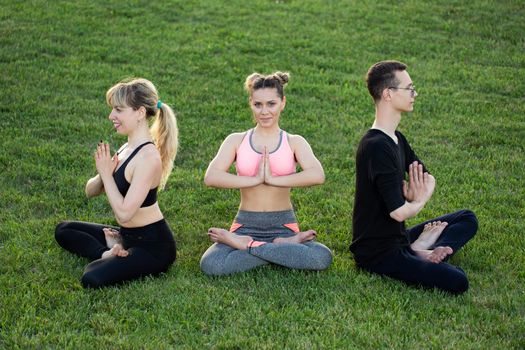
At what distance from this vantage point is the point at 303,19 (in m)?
15.8

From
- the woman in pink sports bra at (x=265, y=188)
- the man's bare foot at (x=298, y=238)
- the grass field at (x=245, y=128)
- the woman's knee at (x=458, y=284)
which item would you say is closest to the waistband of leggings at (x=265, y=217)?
the woman in pink sports bra at (x=265, y=188)

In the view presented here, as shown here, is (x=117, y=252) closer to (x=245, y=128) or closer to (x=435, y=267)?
(x=435, y=267)

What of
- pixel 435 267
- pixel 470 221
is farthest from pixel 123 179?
pixel 470 221

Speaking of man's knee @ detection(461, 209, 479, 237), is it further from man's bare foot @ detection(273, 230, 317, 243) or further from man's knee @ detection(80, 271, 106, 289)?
man's knee @ detection(80, 271, 106, 289)

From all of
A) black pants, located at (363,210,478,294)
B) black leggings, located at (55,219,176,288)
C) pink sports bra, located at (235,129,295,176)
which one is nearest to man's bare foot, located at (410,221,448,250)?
black pants, located at (363,210,478,294)

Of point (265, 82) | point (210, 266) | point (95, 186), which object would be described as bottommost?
point (210, 266)

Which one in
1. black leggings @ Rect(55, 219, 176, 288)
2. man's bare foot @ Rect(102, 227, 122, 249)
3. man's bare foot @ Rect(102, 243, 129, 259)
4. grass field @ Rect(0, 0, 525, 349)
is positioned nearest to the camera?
grass field @ Rect(0, 0, 525, 349)

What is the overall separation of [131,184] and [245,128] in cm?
452

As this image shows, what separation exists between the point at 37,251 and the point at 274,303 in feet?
7.86

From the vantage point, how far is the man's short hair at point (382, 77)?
6.62 m

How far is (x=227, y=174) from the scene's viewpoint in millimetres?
6797

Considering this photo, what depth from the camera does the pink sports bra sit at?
272 inches

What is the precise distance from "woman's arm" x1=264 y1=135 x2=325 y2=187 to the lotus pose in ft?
3.08

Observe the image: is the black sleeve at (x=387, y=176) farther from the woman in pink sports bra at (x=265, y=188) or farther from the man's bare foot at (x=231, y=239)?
the man's bare foot at (x=231, y=239)
